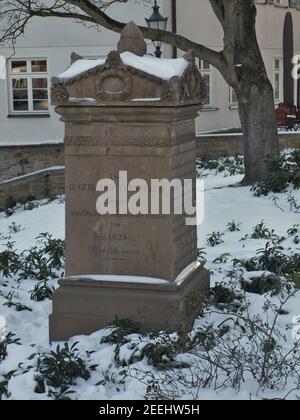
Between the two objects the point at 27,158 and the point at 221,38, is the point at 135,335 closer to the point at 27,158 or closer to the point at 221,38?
the point at 27,158

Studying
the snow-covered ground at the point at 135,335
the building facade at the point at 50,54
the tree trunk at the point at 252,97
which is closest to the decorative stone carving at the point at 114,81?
the snow-covered ground at the point at 135,335

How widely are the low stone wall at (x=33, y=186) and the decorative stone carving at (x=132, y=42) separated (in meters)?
9.07

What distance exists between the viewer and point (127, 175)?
5.43 metres

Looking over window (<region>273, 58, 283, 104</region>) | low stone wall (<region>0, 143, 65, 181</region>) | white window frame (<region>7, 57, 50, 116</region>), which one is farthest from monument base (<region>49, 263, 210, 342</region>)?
window (<region>273, 58, 283, 104</region>)

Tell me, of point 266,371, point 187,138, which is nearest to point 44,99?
point 187,138

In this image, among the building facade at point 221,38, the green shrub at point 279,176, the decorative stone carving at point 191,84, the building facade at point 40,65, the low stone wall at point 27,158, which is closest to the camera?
the decorative stone carving at point 191,84

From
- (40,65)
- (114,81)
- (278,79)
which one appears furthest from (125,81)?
(278,79)

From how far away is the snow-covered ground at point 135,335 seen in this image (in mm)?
4520

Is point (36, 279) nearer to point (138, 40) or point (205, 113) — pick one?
point (138, 40)

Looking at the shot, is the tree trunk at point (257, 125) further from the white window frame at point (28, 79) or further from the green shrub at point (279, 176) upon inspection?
the white window frame at point (28, 79)

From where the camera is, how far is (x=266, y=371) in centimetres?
448

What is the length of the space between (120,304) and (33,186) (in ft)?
31.8

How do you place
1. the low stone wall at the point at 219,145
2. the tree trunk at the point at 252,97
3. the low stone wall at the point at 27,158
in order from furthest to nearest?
the low stone wall at the point at 27,158, the low stone wall at the point at 219,145, the tree trunk at the point at 252,97

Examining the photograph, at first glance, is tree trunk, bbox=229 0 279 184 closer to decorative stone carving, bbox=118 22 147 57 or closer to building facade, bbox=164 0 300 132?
building facade, bbox=164 0 300 132
